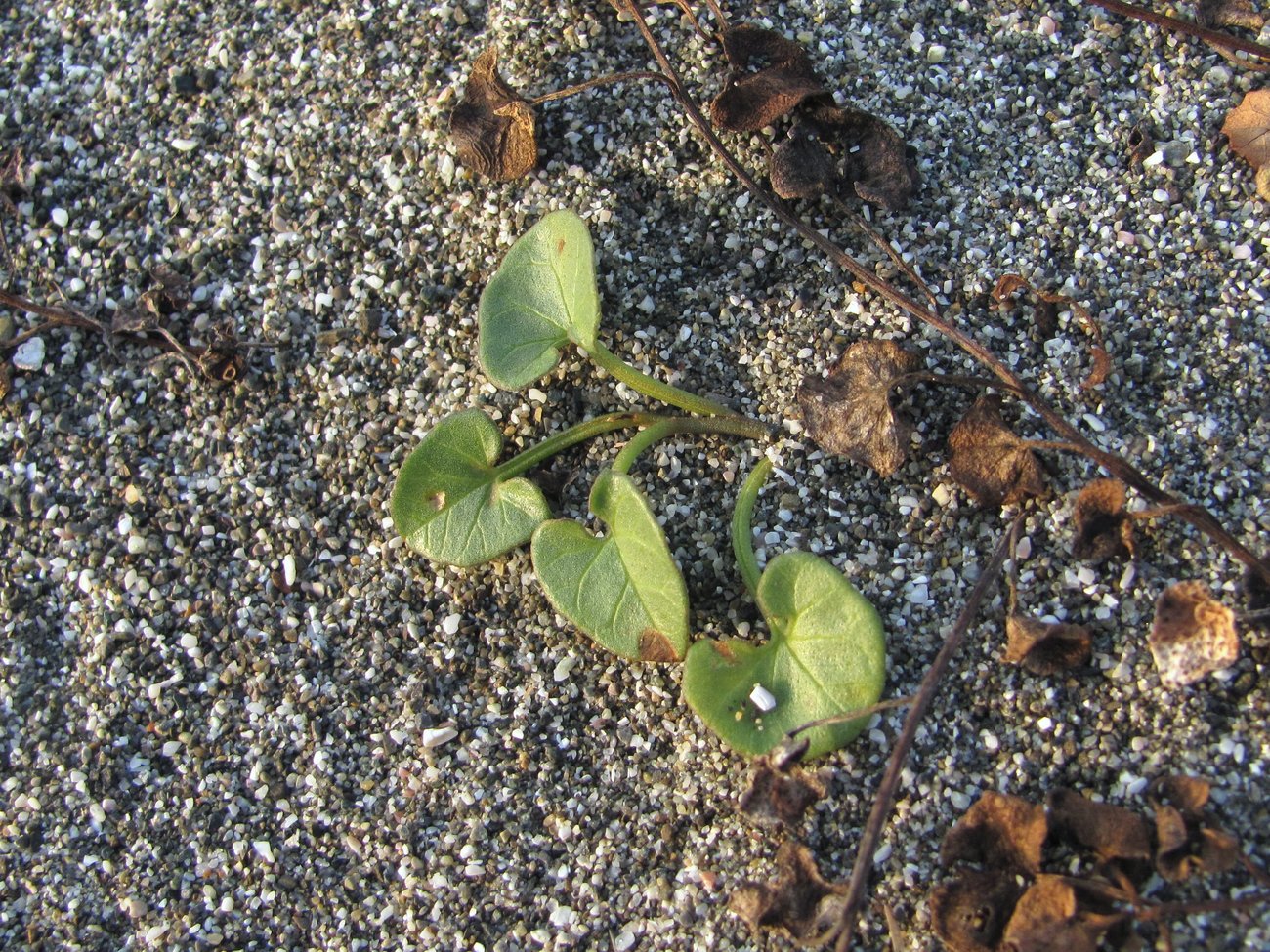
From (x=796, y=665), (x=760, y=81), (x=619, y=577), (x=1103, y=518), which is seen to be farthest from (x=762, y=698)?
(x=760, y=81)

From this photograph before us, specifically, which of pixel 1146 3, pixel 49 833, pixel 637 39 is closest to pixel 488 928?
pixel 49 833

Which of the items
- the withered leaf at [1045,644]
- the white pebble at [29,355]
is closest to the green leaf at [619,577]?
the withered leaf at [1045,644]

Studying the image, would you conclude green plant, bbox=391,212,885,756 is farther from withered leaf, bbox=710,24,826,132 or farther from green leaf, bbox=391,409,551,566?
withered leaf, bbox=710,24,826,132

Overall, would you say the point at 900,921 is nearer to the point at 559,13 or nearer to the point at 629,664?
the point at 629,664

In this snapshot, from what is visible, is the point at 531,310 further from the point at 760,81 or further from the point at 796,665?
the point at 796,665

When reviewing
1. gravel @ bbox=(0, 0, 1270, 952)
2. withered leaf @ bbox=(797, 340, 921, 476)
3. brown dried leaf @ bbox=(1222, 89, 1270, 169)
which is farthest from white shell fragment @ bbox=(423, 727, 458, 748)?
brown dried leaf @ bbox=(1222, 89, 1270, 169)

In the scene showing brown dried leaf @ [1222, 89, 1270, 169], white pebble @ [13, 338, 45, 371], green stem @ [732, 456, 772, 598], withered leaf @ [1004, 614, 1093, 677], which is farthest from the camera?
white pebble @ [13, 338, 45, 371]
